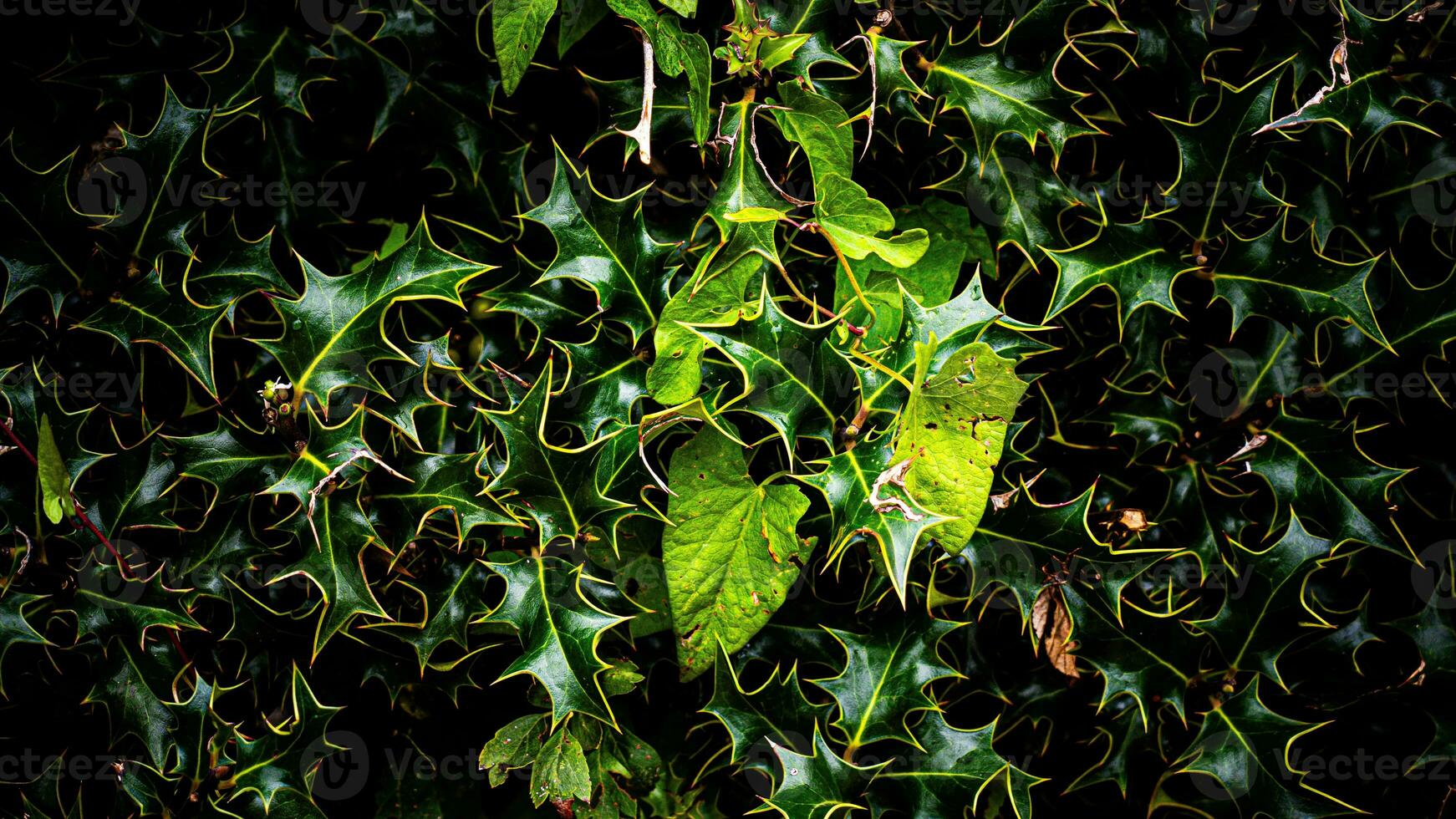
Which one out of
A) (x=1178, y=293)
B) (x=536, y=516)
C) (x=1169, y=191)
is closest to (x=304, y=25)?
(x=536, y=516)

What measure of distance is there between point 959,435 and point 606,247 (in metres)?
0.62

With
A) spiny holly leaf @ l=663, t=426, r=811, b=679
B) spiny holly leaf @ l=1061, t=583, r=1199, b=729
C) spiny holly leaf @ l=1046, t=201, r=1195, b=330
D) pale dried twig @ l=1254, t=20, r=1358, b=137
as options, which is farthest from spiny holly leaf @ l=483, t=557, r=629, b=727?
pale dried twig @ l=1254, t=20, r=1358, b=137

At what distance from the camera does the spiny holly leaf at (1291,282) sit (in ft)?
4.74

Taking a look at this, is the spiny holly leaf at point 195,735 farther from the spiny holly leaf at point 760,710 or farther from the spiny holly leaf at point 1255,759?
the spiny holly leaf at point 1255,759

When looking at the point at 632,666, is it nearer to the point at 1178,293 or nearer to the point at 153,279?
the point at 153,279

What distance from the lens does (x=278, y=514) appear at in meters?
1.46

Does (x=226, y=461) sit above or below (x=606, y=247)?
below

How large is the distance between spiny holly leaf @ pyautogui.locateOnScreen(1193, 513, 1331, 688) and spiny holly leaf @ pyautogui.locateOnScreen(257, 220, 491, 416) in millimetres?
1393

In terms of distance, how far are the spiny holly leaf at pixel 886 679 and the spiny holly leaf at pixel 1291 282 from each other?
29.6 inches

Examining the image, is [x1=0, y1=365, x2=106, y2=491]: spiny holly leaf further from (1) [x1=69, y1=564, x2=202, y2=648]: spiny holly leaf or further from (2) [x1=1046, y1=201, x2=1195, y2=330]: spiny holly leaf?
(2) [x1=1046, y1=201, x2=1195, y2=330]: spiny holly leaf

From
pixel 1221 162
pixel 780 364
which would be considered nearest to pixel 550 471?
pixel 780 364

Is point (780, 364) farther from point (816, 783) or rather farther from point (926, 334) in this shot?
point (816, 783)

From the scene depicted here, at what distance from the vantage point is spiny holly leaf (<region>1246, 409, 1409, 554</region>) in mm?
1486

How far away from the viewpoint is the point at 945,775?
1.43 meters
